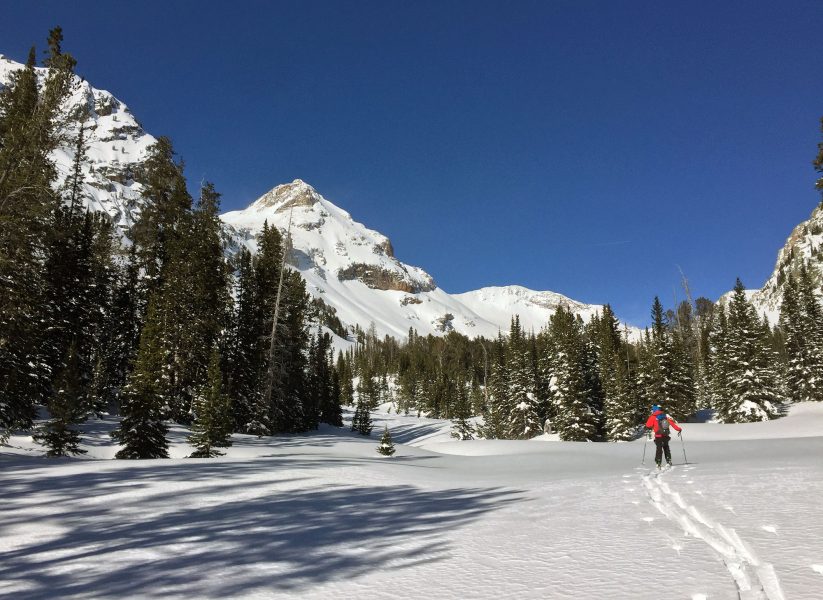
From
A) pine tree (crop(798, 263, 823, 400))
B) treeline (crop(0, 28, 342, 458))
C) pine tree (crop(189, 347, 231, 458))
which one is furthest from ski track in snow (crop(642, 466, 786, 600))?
pine tree (crop(798, 263, 823, 400))

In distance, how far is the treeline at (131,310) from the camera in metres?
Result: 16.1

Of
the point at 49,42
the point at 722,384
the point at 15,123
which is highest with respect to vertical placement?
the point at 49,42

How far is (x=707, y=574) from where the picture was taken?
4.19 meters

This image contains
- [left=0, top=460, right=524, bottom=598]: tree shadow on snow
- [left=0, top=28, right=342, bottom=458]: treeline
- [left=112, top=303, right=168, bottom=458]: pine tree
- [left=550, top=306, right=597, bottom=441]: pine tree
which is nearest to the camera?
[left=0, top=460, right=524, bottom=598]: tree shadow on snow

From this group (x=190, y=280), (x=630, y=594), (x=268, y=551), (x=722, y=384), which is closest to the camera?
(x=630, y=594)

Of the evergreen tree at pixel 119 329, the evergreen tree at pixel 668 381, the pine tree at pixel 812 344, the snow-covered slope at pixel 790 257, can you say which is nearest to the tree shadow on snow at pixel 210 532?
the evergreen tree at pixel 119 329

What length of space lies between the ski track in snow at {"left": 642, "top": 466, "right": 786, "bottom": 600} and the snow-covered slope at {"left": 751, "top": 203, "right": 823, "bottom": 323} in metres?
143

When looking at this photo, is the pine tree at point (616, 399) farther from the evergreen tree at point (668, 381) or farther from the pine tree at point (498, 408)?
the pine tree at point (498, 408)

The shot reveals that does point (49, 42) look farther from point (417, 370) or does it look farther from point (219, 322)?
point (417, 370)

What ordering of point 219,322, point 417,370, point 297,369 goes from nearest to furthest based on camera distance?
point 219,322
point 297,369
point 417,370

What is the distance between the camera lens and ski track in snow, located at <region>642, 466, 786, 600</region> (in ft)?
12.6

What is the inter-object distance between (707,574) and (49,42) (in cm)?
2176

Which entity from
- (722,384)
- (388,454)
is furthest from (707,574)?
(722,384)

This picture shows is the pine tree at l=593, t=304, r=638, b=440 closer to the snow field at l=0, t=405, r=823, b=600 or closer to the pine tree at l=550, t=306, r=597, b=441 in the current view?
the pine tree at l=550, t=306, r=597, b=441
